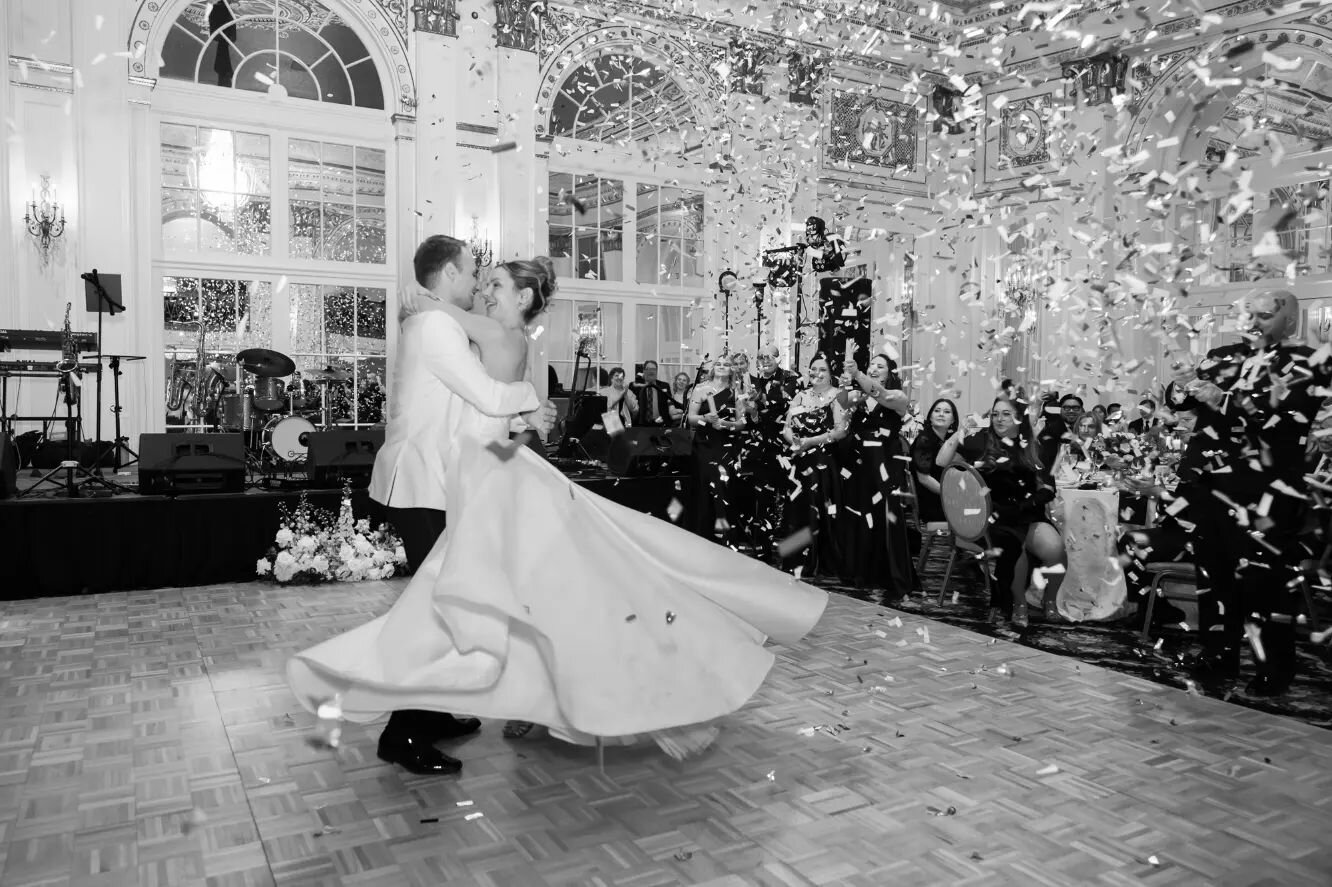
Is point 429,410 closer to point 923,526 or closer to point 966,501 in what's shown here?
point 966,501

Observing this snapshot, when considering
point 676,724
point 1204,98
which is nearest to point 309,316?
point 676,724

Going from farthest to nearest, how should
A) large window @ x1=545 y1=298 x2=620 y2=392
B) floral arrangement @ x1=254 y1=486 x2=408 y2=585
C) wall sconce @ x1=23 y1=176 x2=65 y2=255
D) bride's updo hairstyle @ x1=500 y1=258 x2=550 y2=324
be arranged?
large window @ x1=545 y1=298 x2=620 y2=392 → wall sconce @ x1=23 y1=176 x2=65 y2=255 → floral arrangement @ x1=254 y1=486 x2=408 y2=585 → bride's updo hairstyle @ x1=500 y1=258 x2=550 y2=324

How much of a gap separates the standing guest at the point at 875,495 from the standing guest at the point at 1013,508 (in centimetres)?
50

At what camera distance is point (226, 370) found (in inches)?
346

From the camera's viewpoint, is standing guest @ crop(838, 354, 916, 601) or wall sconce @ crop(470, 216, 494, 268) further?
wall sconce @ crop(470, 216, 494, 268)

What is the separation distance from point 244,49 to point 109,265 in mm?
2493

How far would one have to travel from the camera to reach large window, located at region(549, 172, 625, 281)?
36.8ft

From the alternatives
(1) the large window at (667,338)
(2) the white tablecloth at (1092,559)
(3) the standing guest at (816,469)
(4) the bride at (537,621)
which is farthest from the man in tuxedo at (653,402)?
(4) the bride at (537,621)

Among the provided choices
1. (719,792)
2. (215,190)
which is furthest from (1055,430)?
(215,190)

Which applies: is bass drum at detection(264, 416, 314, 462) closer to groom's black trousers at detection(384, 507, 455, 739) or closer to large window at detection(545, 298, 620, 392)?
large window at detection(545, 298, 620, 392)

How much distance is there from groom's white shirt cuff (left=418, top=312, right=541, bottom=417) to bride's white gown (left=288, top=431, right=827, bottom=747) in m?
0.18

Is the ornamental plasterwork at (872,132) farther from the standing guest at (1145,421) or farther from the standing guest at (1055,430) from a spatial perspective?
the standing guest at (1145,421)

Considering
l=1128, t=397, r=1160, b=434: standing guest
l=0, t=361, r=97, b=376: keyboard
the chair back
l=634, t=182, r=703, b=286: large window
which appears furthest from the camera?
l=634, t=182, r=703, b=286: large window

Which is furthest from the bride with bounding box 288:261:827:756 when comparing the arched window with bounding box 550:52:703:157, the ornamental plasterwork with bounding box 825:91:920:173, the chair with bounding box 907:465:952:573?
the ornamental plasterwork with bounding box 825:91:920:173
